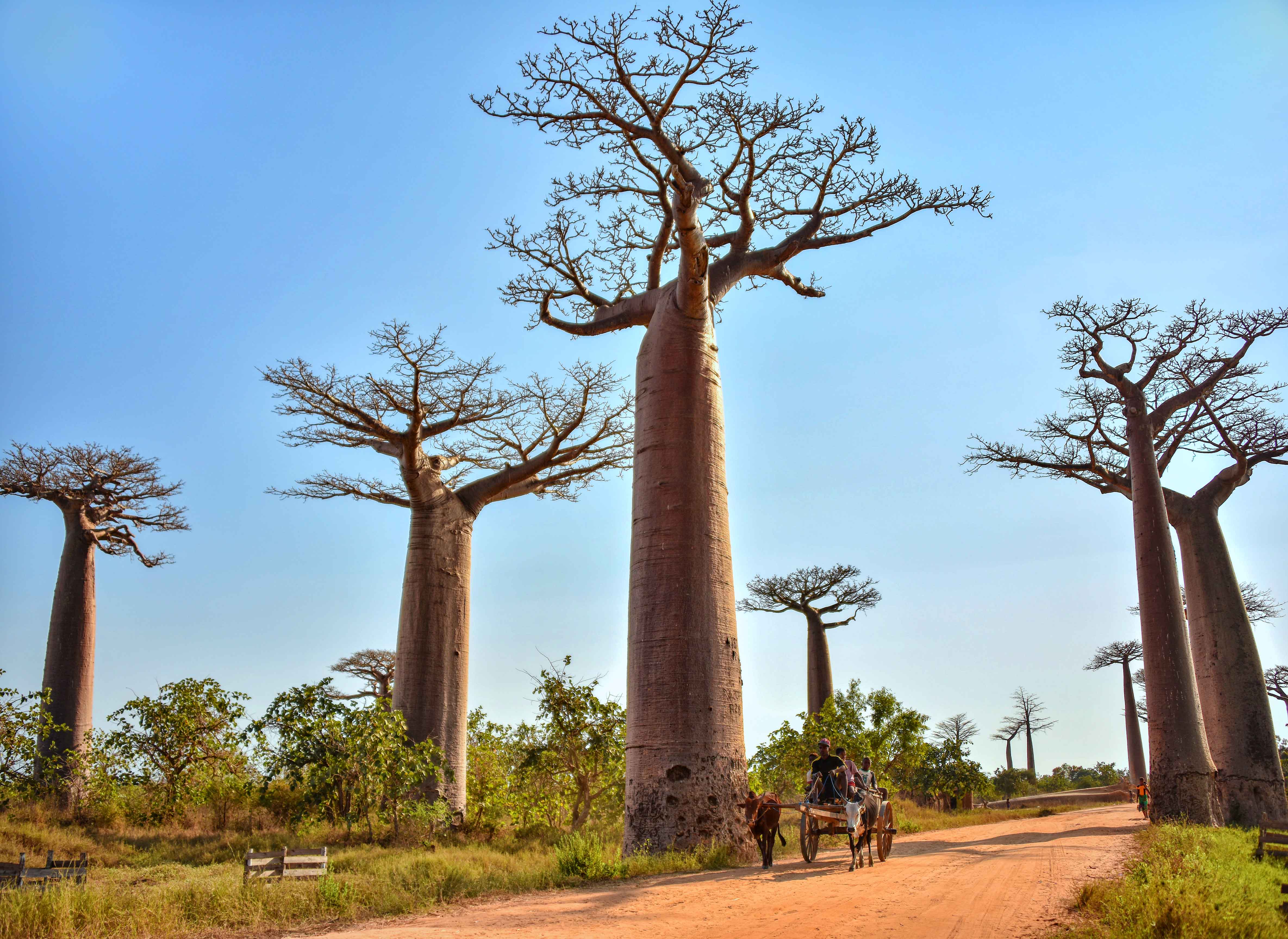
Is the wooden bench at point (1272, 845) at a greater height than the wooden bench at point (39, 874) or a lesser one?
lesser

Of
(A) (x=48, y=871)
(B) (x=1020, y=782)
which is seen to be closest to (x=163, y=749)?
(A) (x=48, y=871)

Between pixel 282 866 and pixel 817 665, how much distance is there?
16141 millimetres

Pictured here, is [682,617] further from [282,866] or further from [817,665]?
[817,665]

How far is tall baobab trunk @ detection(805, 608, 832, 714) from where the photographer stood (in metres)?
20.0

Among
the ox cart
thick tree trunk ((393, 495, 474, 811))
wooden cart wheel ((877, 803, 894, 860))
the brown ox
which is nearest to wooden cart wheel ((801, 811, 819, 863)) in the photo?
the ox cart

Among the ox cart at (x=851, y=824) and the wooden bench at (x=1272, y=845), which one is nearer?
the ox cart at (x=851, y=824)

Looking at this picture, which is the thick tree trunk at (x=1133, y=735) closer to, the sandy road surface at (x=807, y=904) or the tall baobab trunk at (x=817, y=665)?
the tall baobab trunk at (x=817, y=665)

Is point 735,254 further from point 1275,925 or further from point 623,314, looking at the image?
point 1275,925

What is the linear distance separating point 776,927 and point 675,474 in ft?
13.9

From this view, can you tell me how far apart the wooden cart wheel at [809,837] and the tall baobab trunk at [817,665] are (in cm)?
1342

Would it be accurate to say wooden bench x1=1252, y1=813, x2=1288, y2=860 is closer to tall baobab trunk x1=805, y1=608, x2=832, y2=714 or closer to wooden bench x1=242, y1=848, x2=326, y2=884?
wooden bench x1=242, y1=848, x2=326, y2=884

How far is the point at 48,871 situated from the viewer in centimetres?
532

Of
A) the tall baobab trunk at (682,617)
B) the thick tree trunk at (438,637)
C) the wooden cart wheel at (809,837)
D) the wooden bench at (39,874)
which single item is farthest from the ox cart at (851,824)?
the thick tree trunk at (438,637)

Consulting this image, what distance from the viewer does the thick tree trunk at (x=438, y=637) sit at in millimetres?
11102
